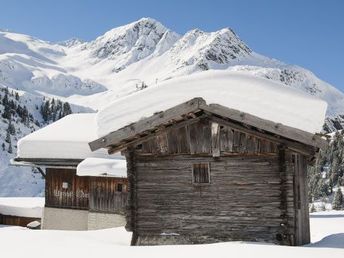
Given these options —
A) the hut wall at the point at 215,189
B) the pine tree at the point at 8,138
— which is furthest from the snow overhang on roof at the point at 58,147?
the pine tree at the point at 8,138

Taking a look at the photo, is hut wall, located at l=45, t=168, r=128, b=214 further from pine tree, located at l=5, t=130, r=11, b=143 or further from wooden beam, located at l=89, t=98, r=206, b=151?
pine tree, located at l=5, t=130, r=11, b=143

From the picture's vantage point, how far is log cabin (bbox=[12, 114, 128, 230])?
2020 cm

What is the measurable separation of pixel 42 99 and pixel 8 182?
205 ft

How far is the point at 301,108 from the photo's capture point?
11828 mm

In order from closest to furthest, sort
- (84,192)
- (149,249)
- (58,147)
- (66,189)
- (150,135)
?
(149,249) < (150,135) < (84,192) < (66,189) < (58,147)

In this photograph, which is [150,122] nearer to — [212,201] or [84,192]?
[212,201]

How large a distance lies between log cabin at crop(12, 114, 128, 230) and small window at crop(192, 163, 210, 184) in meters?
7.84

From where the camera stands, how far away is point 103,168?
63.8ft

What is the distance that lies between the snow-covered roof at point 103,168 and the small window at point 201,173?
7.36 metres

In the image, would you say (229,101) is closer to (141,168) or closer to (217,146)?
(217,146)

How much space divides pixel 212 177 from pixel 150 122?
2014 millimetres

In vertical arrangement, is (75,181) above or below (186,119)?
below

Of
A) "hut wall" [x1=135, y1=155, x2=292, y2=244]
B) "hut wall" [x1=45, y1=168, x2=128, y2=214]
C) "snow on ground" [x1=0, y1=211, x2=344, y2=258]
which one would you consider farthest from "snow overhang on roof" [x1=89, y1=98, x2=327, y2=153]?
"hut wall" [x1=45, y1=168, x2=128, y2=214]

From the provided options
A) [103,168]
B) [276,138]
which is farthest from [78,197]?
[276,138]
